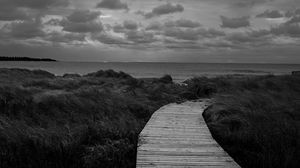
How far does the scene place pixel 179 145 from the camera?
7789mm

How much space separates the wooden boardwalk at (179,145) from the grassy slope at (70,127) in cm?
39

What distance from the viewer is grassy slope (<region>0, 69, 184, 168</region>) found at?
7004mm

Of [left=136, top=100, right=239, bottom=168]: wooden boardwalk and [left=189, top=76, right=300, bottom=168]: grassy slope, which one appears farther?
[left=189, top=76, right=300, bottom=168]: grassy slope

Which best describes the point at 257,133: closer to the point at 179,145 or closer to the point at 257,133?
the point at 257,133

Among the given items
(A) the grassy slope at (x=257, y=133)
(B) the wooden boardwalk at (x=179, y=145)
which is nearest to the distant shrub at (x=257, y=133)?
(A) the grassy slope at (x=257, y=133)

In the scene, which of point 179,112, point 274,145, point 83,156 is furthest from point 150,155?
point 179,112

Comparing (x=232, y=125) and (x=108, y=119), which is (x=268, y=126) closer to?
(x=232, y=125)

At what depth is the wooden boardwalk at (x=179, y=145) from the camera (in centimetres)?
649

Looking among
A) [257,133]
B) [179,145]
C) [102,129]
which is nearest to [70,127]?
[102,129]

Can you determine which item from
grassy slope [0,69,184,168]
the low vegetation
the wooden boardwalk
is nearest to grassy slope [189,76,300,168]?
the low vegetation

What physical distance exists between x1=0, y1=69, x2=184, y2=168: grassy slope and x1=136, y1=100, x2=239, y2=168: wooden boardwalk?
39cm

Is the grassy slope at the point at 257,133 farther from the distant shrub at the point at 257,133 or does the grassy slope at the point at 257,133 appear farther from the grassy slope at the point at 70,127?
the grassy slope at the point at 70,127

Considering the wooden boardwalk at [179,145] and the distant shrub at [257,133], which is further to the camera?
the distant shrub at [257,133]

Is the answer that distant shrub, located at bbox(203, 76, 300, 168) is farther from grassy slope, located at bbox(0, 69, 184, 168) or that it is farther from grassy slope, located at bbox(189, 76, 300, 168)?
grassy slope, located at bbox(0, 69, 184, 168)
